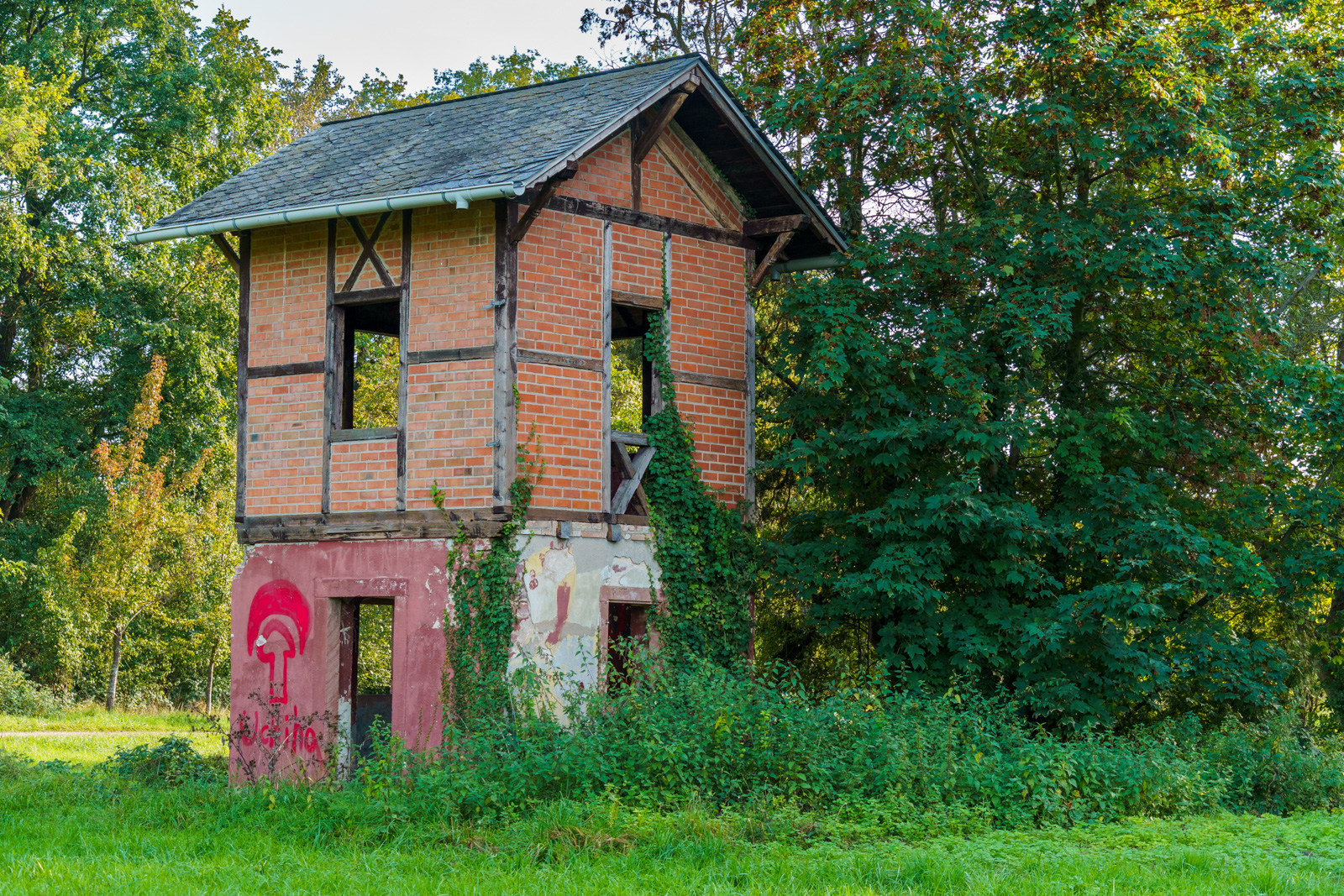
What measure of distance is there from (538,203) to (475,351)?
1533 mm

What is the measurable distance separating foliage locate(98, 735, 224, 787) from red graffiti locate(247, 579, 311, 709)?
1.14m

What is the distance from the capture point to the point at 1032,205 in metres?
14.3

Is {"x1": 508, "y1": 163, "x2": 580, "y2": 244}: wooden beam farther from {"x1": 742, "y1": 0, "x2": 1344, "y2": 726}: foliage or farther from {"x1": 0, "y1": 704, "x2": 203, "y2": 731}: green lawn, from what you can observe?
{"x1": 0, "y1": 704, "x2": 203, "y2": 731}: green lawn

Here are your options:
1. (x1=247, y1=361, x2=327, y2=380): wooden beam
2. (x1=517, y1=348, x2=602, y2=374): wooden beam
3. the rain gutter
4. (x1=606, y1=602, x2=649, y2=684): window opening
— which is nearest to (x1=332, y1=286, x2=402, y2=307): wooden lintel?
(x1=247, y1=361, x2=327, y2=380): wooden beam

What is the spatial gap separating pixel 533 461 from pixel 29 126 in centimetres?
1665

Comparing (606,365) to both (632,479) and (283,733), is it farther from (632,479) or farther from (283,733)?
(283,733)

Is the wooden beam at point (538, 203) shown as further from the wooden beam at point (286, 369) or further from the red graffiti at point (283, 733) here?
the red graffiti at point (283, 733)

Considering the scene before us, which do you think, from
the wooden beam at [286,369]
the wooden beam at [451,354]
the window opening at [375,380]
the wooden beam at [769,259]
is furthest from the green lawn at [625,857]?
the window opening at [375,380]

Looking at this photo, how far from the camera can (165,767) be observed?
1352 centimetres

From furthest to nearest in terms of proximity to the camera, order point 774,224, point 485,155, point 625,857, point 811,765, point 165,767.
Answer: point 774,224
point 165,767
point 485,155
point 811,765
point 625,857

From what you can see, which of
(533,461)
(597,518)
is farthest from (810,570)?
(533,461)

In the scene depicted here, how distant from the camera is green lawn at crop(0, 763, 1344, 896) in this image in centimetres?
766

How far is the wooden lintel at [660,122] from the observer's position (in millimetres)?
13430

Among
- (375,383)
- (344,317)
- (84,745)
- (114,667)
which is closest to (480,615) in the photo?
(344,317)
